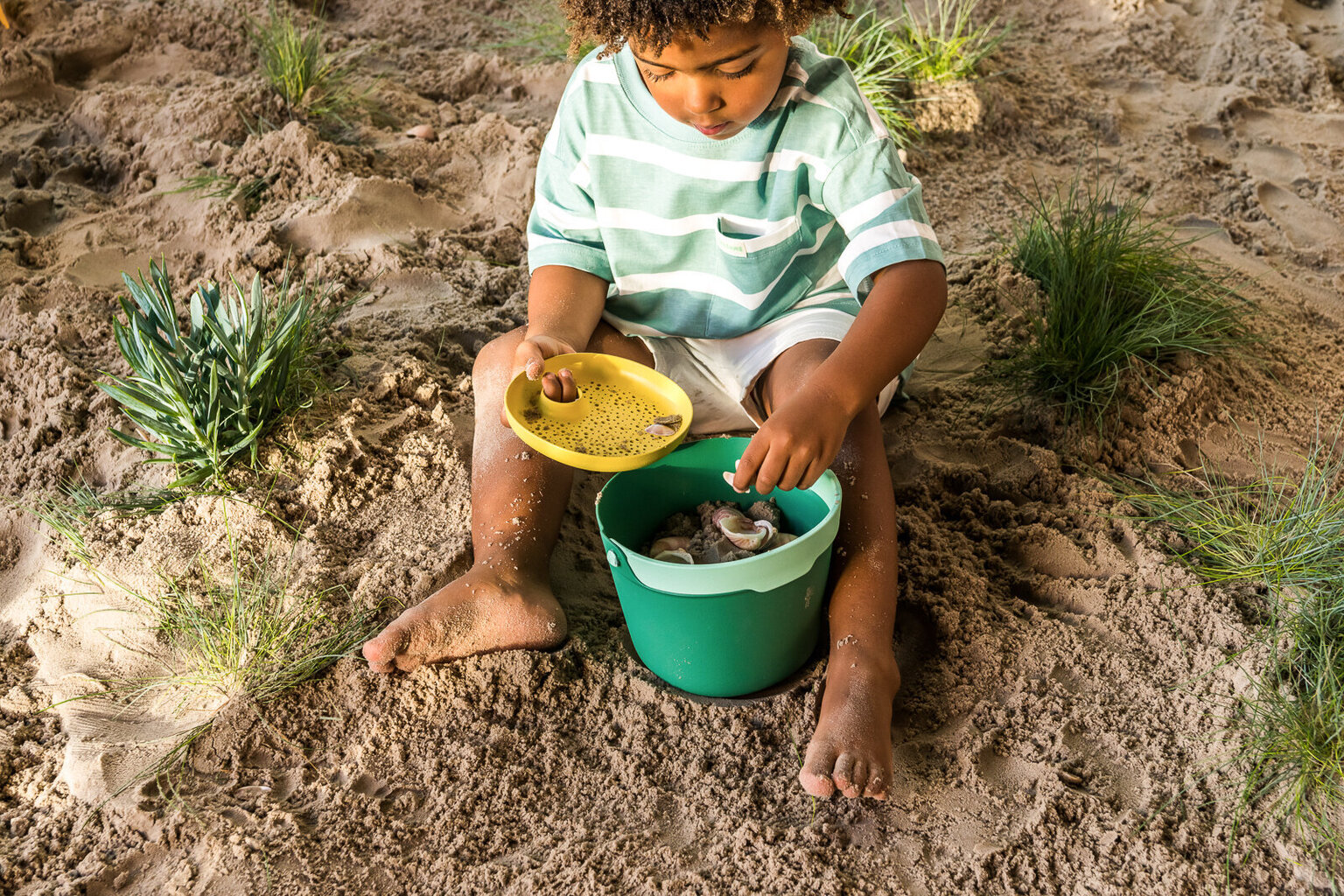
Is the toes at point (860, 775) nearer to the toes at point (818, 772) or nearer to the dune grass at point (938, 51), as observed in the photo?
the toes at point (818, 772)

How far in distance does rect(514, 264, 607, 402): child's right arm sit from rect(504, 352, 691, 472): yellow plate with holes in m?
0.09

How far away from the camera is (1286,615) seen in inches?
65.2

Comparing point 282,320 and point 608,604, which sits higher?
point 282,320

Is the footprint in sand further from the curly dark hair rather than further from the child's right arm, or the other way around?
the child's right arm

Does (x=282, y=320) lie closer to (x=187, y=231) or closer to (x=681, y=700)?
(x=187, y=231)

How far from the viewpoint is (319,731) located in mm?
1730

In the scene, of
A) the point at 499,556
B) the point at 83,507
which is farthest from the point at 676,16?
the point at 83,507

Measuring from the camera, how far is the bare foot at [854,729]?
1.54 metres

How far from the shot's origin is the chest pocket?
1.87m

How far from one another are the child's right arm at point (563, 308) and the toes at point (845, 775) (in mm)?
841

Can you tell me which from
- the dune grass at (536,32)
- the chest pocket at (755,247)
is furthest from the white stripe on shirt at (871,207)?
the dune grass at (536,32)

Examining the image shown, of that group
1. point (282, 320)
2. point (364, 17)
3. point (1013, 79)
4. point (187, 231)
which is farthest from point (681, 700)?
point (364, 17)

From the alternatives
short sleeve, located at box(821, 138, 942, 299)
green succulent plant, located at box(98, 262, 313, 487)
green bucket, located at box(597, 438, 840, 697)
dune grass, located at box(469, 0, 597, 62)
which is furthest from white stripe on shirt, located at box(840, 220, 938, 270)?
dune grass, located at box(469, 0, 597, 62)

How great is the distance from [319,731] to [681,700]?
2.02 feet
